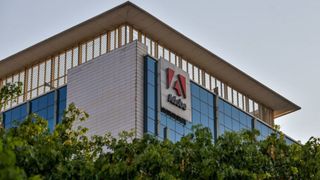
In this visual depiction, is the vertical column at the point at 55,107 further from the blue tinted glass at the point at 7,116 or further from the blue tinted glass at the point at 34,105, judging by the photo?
the blue tinted glass at the point at 7,116

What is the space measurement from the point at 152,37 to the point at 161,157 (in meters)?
30.0

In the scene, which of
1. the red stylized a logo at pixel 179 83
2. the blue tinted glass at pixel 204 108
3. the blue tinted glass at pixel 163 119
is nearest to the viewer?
the blue tinted glass at pixel 163 119

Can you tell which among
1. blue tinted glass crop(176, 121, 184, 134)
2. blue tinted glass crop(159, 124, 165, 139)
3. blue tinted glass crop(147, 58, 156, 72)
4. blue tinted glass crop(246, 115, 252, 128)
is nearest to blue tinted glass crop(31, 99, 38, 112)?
blue tinted glass crop(147, 58, 156, 72)

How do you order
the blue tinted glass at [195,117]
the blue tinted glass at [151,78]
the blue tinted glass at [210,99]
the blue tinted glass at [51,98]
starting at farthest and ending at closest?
the blue tinted glass at [210,99]
the blue tinted glass at [51,98]
the blue tinted glass at [195,117]
the blue tinted glass at [151,78]

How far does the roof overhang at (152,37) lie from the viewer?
2015 inches

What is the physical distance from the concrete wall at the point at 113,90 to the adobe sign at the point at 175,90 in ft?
5.49

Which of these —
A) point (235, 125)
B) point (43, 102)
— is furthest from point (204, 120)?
point (43, 102)

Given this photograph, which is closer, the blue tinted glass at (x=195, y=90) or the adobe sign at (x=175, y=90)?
the adobe sign at (x=175, y=90)

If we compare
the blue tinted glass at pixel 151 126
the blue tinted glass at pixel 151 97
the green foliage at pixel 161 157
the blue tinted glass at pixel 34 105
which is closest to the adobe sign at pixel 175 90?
the blue tinted glass at pixel 151 97

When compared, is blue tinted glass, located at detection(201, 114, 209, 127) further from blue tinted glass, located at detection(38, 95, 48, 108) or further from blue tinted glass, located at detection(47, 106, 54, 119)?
blue tinted glass, located at detection(38, 95, 48, 108)

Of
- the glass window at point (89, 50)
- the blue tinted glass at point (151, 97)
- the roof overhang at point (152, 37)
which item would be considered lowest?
the blue tinted glass at point (151, 97)

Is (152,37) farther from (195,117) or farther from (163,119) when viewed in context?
(163,119)

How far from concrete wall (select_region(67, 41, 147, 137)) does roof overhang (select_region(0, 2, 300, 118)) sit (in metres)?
2.26

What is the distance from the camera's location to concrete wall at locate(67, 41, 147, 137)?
4784cm
